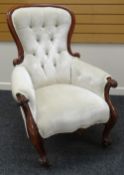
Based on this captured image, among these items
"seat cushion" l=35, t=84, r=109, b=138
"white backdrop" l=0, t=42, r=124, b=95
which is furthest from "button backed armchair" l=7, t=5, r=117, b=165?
"white backdrop" l=0, t=42, r=124, b=95

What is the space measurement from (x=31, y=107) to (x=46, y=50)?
0.70 meters

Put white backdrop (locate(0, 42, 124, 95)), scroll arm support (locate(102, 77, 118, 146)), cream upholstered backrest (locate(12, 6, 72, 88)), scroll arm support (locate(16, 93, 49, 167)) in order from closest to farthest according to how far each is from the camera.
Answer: scroll arm support (locate(16, 93, 49, 167)) → scroll arm support (locate(102, 77, 118, 146)) → cream upholstered backrest (locate(12, 6, 72, 88)) → white backdrop (locate(0, 42, 124, 95))

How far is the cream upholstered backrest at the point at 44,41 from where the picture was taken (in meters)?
2.42

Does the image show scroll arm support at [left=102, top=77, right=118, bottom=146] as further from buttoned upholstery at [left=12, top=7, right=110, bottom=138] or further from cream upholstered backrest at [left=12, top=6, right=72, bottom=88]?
cream upholstered backrest at [left=12, top=6, right=72, bottom=88]

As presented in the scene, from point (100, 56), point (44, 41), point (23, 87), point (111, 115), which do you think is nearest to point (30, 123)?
point (23, 87)

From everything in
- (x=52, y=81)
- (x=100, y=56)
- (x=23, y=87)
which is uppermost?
(x=23, y=87)

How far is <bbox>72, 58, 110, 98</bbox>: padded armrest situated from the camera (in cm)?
224

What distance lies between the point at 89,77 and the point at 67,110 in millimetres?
411

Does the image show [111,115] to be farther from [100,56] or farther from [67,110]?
[100,56]

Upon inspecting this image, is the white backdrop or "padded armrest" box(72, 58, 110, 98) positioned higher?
"padded armrest" box(72, 58, 110, 98)

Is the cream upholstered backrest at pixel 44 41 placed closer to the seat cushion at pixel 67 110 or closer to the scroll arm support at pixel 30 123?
the seat cushion at pixel 67 110

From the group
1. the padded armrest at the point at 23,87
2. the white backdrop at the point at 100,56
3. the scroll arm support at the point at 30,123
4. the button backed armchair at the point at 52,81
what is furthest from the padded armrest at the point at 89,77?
the white backdrop at the point at 100,56

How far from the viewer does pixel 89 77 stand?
7.64ft

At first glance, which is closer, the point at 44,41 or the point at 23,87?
the point at 23,87
